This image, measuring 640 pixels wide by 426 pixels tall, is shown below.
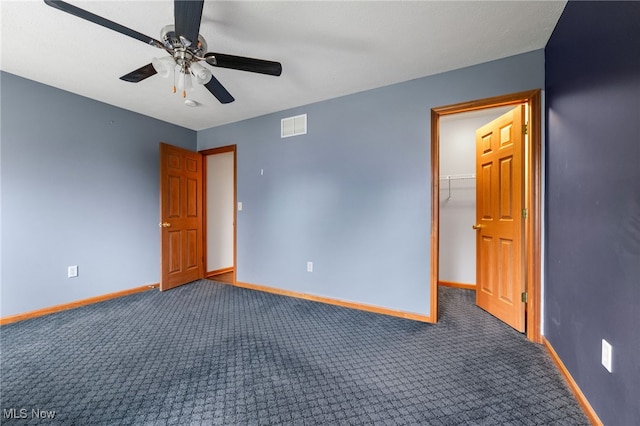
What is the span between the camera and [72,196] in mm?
2906

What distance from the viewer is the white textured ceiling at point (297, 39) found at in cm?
167

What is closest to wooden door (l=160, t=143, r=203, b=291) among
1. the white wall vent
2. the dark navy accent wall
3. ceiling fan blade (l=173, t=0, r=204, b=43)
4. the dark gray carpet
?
the dark gray carpet

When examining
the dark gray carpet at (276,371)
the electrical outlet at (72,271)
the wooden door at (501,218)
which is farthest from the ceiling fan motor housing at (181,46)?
the electrical outlet at (72,271)

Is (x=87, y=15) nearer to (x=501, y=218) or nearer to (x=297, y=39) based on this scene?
(x=297, y=39)

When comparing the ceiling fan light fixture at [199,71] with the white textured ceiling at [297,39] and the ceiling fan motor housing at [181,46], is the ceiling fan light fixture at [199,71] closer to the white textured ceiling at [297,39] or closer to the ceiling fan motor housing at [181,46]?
the ceiling fan motor housing at [181,46]

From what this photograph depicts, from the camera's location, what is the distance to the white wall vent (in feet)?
10.6

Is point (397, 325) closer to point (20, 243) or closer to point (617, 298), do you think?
point (617, 298)

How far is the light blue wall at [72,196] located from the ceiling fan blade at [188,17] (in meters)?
2.46

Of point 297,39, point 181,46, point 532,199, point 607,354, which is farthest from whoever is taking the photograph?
point 532,199

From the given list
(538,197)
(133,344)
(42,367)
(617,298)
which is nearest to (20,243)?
(42,367)

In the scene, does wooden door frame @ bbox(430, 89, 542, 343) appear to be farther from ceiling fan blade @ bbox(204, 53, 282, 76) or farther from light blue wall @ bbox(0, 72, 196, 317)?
light blue wall @ bbox(0, 72, 196, 317)
